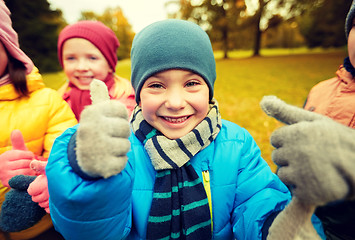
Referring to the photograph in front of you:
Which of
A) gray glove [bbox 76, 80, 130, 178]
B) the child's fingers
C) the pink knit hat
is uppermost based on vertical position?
the pink knit hat

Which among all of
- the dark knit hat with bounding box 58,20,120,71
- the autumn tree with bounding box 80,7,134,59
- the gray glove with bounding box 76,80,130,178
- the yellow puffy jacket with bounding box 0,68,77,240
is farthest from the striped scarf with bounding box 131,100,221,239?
the autumn tree with bounding box 80,7,134,59

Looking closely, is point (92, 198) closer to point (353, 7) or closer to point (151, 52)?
point (151, 52)

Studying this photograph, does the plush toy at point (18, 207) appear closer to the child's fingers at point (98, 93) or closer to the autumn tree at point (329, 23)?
the child's fingers at point (98, 93)

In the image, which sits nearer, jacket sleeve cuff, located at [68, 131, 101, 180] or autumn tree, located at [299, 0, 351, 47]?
jacket sleeve cuff, located at [68, 131, 101, 180]

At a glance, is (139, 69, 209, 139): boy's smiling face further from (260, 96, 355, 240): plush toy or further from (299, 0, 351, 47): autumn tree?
(299, 0, 351, 47): autumn tree

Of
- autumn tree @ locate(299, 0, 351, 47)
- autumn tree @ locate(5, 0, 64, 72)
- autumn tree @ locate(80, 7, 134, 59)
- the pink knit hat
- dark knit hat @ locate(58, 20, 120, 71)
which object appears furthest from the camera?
autumn tree @ locate(80, 7, 134, 59)

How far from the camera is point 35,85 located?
1696mm

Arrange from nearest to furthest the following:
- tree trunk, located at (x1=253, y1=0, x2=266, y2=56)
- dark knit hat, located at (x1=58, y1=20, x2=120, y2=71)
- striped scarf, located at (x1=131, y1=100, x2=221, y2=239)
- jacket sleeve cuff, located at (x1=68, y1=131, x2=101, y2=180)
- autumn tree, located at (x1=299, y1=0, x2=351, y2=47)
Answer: jacket sleeve cuff, located at (x1=68, y1=131, x2=101, y2=180), striped scarf, located at (x1=131, y1=100, x2=221, y2=239), dark knit hat, located at (x1=58, y1=20, x2=120, y2=71), autumn tree, located at (x1=299, y1=0, x2=351, y2=47), tree trunk, located at (x1=253, y1=0, x2=266, y2=56)

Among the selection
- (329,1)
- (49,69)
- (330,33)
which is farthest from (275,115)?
(330,33)

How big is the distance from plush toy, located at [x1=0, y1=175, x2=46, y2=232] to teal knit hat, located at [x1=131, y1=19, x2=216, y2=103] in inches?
34.7

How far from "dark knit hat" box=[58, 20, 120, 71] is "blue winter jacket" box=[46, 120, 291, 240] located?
137 cm

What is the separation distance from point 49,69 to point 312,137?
1567cm

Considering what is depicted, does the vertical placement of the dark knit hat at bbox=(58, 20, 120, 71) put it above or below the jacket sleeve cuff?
above

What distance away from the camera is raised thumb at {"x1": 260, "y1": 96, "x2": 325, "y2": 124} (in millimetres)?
695
